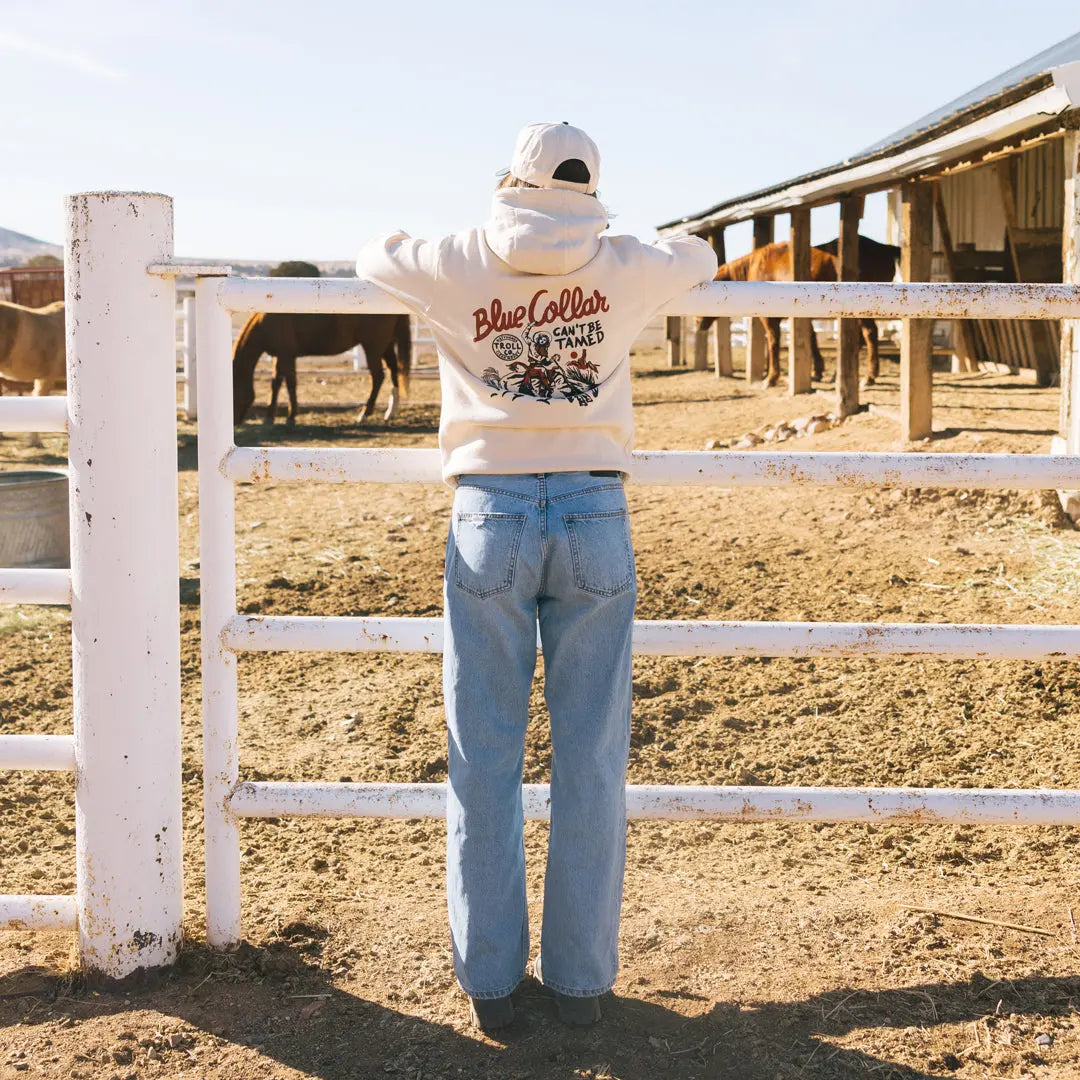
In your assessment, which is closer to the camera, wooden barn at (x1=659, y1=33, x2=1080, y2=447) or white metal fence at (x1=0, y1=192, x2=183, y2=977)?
white metal fence at (x1=0, y1=192, x2=183, y2=977)

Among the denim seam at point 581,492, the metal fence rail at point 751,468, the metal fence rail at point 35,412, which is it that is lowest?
the denim seam at point 581,492

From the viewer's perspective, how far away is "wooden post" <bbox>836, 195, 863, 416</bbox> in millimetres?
10672

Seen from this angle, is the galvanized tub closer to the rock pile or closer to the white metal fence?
the white metal fence

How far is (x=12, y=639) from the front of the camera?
18.7 ft

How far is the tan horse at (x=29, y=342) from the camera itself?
11.9 m

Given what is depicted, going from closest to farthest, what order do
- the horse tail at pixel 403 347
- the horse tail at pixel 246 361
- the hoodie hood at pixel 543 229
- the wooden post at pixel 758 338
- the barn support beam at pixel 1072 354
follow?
the hoodie hood at pixel 543 229
the barn support beam at pixel 1072 354
the horse tail at pixel 246 361
the horse tail at pixel 403 347
the wooden post at pixel 758 338

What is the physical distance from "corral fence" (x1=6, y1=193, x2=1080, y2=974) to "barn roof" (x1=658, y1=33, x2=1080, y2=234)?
4.94 meters

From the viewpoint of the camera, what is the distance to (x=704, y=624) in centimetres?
257

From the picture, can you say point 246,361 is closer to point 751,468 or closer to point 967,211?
point 967,211

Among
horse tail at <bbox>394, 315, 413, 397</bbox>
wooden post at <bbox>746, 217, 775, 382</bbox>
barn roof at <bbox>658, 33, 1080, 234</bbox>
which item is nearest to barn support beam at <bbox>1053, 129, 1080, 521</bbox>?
barn roof at <bbox>658, 33, 1080, 234</bbox>

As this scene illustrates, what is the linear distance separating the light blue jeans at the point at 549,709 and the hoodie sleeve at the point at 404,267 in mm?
325

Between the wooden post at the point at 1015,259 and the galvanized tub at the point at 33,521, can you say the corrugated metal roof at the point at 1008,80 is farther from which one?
the galvanized tub at the point at 33,521

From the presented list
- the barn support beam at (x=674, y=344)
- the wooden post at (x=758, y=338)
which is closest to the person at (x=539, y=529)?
the wooden post at (x=758, y=338)

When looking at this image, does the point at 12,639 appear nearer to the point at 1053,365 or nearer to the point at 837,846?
the point at 837,846
